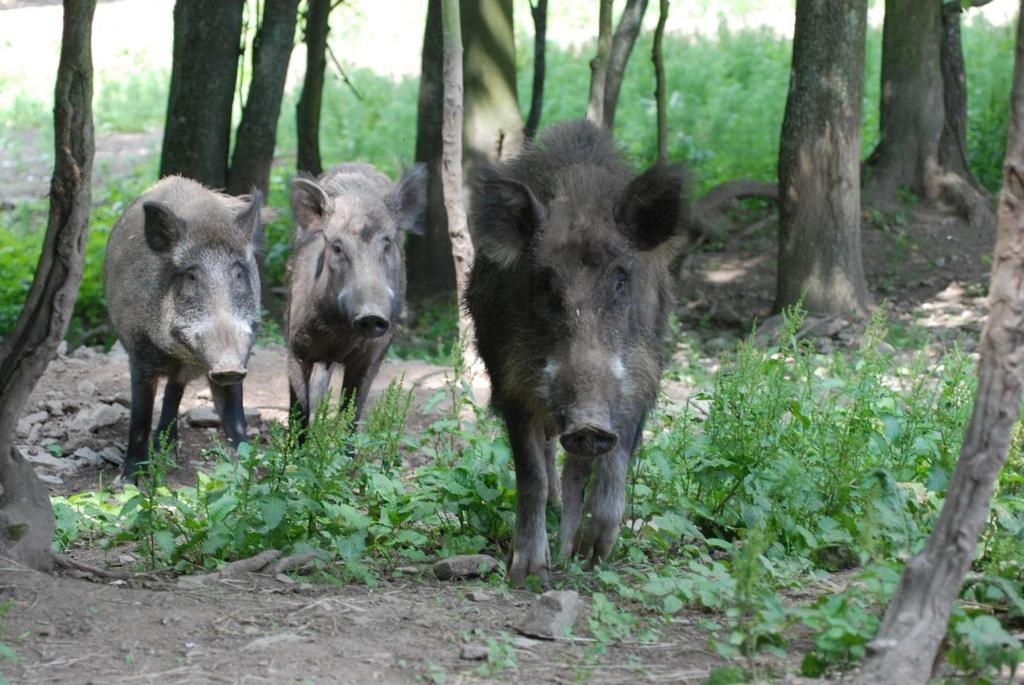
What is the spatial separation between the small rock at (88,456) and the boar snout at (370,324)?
1880 millimetres

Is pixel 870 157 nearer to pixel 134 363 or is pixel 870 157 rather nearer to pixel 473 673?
pixel 134 363

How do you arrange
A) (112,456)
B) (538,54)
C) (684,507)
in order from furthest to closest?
1. (538,54)
2. (112,456)
3. (684,507)

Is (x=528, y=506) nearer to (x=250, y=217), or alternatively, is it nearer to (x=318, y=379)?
(x=250, y=217)

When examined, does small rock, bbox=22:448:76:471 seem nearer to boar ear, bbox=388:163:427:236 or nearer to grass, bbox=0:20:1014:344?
boar ear, bbox=388:163:427:236

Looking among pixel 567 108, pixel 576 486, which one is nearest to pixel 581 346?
pixel 576 486

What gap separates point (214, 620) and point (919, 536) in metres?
2.49

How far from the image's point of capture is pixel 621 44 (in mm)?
11414

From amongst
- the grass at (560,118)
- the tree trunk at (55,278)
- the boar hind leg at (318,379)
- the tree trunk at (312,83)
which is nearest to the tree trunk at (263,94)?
the tree trunk at (312,83)

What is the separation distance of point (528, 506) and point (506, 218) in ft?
3.73

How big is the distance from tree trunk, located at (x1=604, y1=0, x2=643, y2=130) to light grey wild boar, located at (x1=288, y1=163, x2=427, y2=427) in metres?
2.37

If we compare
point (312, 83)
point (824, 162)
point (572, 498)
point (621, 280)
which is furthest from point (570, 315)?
point (312, 83)

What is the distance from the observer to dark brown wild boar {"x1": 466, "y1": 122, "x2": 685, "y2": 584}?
517cm

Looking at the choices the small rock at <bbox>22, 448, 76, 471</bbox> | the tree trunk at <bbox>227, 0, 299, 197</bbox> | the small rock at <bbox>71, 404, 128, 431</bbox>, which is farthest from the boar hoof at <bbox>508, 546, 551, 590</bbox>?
the tree trunk at <bbox>227, 0, 299, 197</bbox>

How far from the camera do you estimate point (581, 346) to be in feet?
16.7
